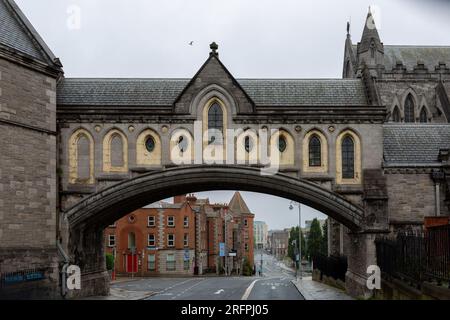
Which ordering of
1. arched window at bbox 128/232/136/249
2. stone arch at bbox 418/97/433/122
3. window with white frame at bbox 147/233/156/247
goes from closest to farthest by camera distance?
stone arch at bbox 418/97/433/122
arched window at bbox 128/232/136/249
window with white frame at bbox 147/233/156/247

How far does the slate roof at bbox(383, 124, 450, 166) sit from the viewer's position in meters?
29.6

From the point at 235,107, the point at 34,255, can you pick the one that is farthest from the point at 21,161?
the point at 235,107

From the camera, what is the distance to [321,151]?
27953 millimetres

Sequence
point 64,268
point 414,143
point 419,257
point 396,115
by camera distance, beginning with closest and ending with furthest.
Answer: point 419,257, point 64,268, point 414,143, point 396,115

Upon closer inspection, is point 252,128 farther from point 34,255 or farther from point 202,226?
point 202,226

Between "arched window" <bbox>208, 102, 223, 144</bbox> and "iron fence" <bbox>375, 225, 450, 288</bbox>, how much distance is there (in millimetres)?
8479

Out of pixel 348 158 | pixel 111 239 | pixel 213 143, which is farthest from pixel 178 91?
pixel 111 239

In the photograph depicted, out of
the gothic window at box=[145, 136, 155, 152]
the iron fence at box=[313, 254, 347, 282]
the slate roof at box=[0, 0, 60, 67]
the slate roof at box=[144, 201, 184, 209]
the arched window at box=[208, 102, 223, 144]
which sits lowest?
the iron fence at box=[313, 254, 347, 282]

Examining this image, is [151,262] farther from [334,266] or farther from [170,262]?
[334,266]

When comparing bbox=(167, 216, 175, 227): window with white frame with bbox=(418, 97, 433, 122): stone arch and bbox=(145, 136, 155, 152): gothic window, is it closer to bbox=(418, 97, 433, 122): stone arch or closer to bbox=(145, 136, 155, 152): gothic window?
bbox=(418, 97, 433, 122): stone arch

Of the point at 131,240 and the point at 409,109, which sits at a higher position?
the point at 409,109

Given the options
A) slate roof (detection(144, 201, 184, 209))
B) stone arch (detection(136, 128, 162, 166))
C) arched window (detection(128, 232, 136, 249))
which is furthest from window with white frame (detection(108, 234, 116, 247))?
stone arch (detection(136, 128, 162, 166))

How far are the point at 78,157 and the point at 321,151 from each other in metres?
10.9

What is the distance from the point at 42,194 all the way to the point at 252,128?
31.0 feet
